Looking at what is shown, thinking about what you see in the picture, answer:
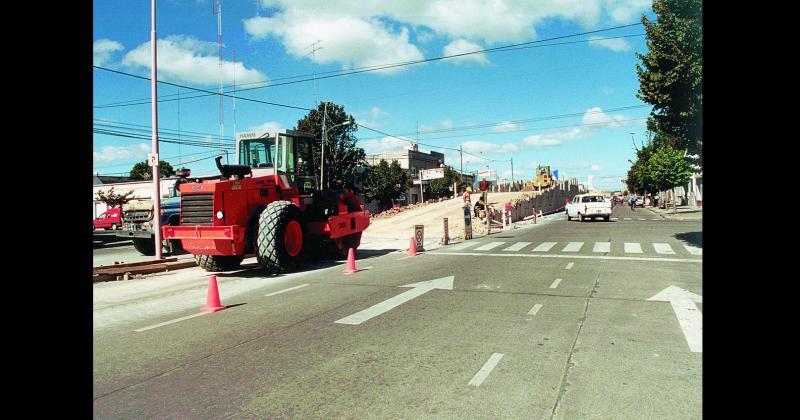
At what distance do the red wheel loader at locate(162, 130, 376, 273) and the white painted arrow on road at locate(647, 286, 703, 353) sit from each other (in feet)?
26.3

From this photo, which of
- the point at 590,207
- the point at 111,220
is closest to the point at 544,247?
the point at 590,207

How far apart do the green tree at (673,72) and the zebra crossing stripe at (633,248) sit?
3.39m

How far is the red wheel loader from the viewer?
11.4 meters

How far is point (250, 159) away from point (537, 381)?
1073cm

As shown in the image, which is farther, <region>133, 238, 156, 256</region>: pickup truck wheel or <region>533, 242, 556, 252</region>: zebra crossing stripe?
<region>133, 238, 156, 256</region>: pickup truck wheel

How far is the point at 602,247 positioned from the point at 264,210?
11317mm

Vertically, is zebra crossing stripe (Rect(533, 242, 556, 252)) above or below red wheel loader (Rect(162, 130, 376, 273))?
below

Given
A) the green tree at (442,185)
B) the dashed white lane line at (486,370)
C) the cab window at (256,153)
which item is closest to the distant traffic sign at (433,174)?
the green tree at (442,185)

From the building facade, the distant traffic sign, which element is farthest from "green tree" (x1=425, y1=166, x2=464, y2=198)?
the distant traffic sign

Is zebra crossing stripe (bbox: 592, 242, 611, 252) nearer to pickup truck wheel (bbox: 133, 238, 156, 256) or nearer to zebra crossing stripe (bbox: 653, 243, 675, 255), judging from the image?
zebra crossing stripe (bbox: 653, 243, 675, 255)

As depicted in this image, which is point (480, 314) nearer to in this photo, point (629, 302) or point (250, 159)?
point (629, 302)
